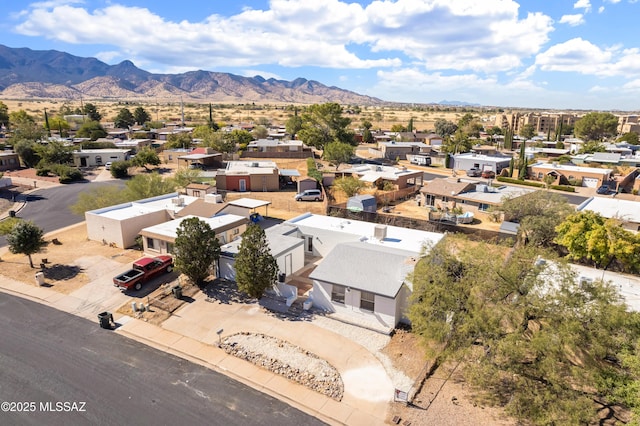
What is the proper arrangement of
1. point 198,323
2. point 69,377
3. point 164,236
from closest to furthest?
point 69,377 < point 198,323 < point 164,236

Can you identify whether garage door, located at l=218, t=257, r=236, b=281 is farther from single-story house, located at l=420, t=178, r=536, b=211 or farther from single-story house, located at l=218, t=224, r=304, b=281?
single-story house, located at l=420, t=178, r=536, b=211

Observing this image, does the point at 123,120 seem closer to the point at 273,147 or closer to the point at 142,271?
the point at 273,147

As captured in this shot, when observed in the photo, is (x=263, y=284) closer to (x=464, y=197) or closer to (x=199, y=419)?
(x=199, y=419)

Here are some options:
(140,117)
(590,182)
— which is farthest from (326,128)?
(140,117)

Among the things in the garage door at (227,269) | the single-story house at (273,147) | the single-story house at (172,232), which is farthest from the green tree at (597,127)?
the garage door at (227,269)

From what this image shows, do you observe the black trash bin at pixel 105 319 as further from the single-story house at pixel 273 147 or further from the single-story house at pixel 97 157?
the single-story house at pixel 273 147

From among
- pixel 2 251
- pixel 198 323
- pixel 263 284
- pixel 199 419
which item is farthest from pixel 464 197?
pixel 2 251
